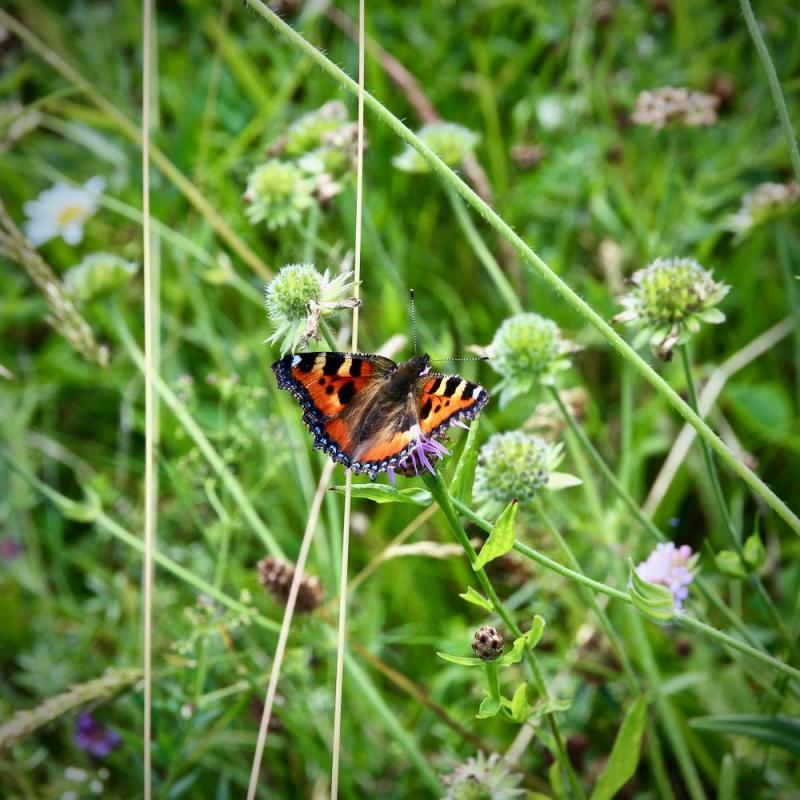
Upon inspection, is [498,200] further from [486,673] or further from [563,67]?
[486,673]

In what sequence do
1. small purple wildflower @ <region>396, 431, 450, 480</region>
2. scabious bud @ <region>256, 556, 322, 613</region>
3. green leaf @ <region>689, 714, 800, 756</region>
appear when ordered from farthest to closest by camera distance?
1. scabious bud @ <region>256, 556, 322, 613</region>
2. green leaf @ <region>689, 714, 800, 756</region>
3. small purple wildflower @ <region>396, 431, 450, 480</region>

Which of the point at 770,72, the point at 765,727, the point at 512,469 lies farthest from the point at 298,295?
the point at 765,727

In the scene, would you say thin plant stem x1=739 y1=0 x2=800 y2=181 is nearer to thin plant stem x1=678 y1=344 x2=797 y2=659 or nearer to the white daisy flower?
thin plant stem x1=678 y1=344 x2=797 y2=659

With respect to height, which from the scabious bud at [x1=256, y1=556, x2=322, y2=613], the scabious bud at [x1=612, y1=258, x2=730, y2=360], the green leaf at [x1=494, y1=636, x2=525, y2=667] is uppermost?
the scabious bud at [x1=612, y1=258, x2=730, y2=360]

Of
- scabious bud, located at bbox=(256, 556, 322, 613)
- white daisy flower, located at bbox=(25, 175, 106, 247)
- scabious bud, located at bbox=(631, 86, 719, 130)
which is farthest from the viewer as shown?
white daisy flower, located at bbox=(25, 175, 106, 247)

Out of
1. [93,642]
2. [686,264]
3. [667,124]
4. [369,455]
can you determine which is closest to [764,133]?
[667,124]

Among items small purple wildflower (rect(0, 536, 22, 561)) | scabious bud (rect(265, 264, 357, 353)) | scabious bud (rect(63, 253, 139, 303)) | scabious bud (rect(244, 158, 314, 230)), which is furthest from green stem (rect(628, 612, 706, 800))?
small purple wildflower (rect(0, 536, 22, 561))

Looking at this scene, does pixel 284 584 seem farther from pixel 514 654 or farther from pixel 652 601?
pixel 652 601
